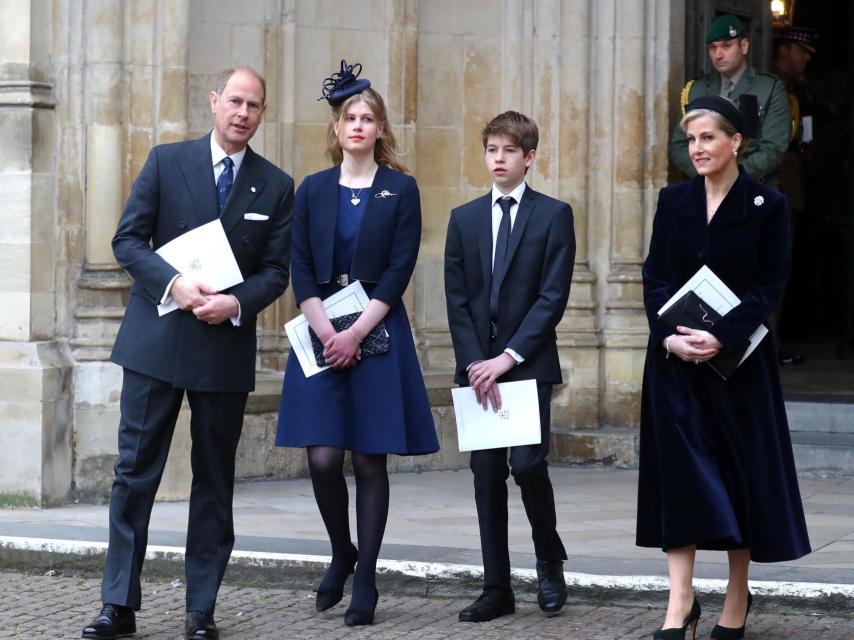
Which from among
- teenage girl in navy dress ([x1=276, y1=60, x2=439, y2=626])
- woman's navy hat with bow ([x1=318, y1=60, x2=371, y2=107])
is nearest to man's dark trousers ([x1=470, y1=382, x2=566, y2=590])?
teenage girl in navy dress ([x1=276, y1=60, x2=439, y2=626])

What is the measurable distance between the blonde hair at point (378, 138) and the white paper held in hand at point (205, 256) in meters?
0.66

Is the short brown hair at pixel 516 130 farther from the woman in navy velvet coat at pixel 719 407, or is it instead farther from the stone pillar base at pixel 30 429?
the stone pillar base at pixel 30 429

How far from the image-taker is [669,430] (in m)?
5.92

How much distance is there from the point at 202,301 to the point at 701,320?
1.71 meters

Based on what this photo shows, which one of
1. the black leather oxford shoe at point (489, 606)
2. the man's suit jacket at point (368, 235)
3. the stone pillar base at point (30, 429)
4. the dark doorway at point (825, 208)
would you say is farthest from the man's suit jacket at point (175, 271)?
the dark doorway at point (825, 208)

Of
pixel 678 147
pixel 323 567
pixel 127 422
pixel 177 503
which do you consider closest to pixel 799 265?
pixel 678 147

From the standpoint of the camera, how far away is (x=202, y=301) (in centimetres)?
608

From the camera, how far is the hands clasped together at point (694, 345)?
5.83 meters

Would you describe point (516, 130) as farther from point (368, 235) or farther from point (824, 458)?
point (824, 458)

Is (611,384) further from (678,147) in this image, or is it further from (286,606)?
(286,606)

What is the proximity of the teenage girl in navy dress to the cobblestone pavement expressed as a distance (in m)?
0.18

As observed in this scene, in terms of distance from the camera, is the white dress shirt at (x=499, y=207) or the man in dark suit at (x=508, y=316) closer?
the man in dark suit at (x=508, y=316)

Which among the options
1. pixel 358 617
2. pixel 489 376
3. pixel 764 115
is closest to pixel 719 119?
pixel 489 376

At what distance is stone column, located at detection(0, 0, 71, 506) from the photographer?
340 inches
